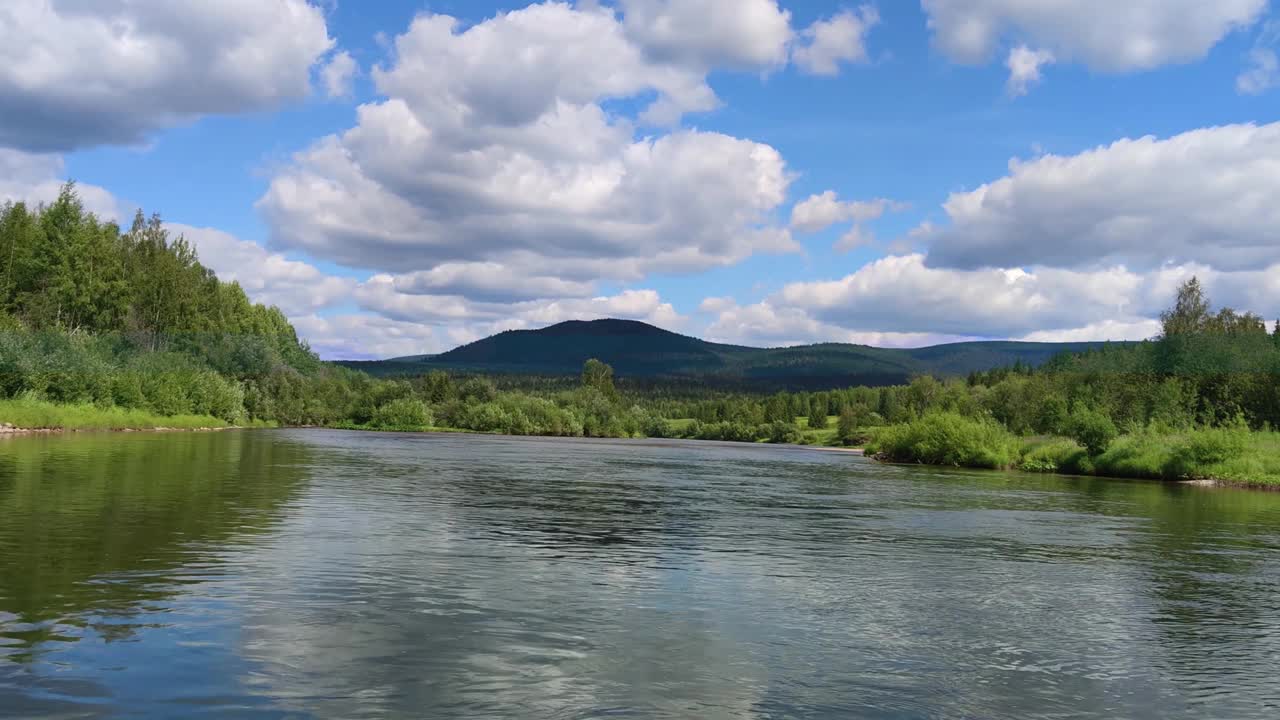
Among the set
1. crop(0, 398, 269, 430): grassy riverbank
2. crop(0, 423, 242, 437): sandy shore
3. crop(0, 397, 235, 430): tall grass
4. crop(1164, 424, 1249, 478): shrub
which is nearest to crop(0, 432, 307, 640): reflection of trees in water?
crop(0, 423, 242, 437): sandy shore

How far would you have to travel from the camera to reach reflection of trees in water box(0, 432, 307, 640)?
59.1 feet

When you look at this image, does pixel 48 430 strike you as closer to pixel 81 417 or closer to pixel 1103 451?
pixel 81 417

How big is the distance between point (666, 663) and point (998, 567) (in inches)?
624

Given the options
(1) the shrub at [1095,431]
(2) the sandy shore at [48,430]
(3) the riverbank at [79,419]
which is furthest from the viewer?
(1) the shrub at [1095,431]

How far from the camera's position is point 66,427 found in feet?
315

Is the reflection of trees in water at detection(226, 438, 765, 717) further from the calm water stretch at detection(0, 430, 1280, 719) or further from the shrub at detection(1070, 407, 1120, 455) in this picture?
the shrub at detection(1070, 407, 1120, 455)

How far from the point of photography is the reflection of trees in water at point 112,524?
59.1ft

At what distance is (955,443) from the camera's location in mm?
104750

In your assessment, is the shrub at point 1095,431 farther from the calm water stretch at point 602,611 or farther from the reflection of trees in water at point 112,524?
the reflection of trees in water at point 112,524

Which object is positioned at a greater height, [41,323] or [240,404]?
[41,323]

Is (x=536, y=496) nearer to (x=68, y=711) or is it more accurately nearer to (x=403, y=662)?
(x=403, y=662)

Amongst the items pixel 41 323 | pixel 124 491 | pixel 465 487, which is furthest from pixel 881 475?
pixel 41 323

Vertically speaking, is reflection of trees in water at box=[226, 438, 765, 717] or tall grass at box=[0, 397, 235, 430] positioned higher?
tall grass at box=[0, 397, 235, 430]

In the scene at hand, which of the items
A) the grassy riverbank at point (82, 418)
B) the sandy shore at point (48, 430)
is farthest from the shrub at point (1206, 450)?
→ the grassy riverbank at point (82, 418)
